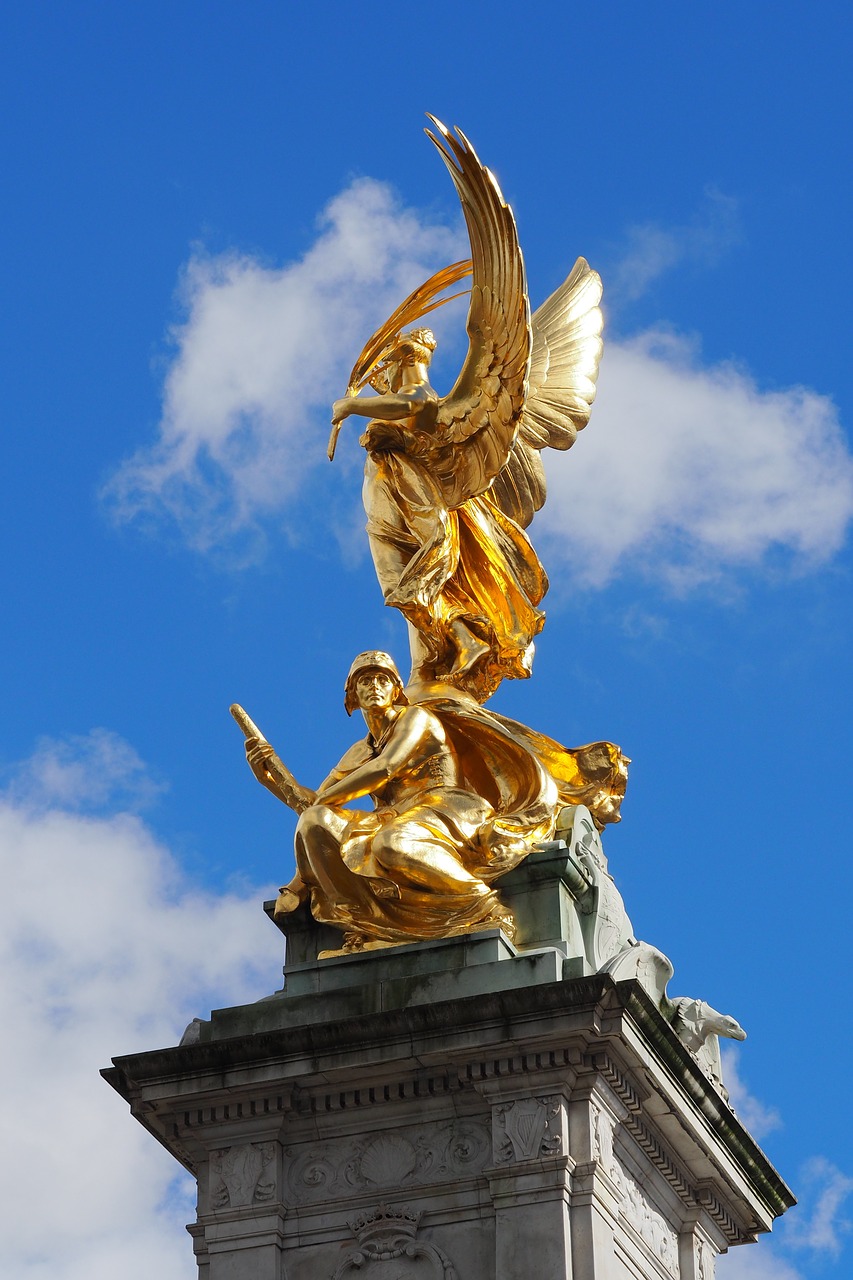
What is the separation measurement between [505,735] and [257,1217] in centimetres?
464

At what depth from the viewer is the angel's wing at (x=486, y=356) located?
23.1 metres

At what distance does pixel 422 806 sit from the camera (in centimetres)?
2178

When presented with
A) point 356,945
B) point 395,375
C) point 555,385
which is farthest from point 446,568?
point 356,945

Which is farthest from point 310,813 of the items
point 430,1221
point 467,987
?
point 430,1221

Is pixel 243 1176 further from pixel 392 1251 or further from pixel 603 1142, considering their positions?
pixel 603 1142

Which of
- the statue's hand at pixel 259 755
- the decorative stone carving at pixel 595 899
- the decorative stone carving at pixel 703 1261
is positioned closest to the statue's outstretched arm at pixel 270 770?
the statue's hand at pixel 259 755

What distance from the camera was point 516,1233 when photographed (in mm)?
19234

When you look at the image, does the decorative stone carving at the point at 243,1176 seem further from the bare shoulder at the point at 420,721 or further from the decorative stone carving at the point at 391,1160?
the bare shoulder at the point at 420,721

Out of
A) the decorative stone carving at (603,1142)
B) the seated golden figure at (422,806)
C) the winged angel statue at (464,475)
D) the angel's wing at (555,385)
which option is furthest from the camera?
the angel's wing at (555,385)

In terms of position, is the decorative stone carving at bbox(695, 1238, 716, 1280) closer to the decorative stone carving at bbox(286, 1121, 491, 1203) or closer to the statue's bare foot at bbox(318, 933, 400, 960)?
the decorative stone carving at bbox(286, 1121, 491, 1203)

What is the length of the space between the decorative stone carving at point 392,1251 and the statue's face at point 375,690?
177 inches

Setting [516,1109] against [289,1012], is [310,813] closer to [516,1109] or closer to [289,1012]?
[289,1012]

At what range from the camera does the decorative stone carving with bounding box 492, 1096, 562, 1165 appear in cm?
1953

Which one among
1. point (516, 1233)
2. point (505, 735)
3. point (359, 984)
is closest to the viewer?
point (516, 1233)
